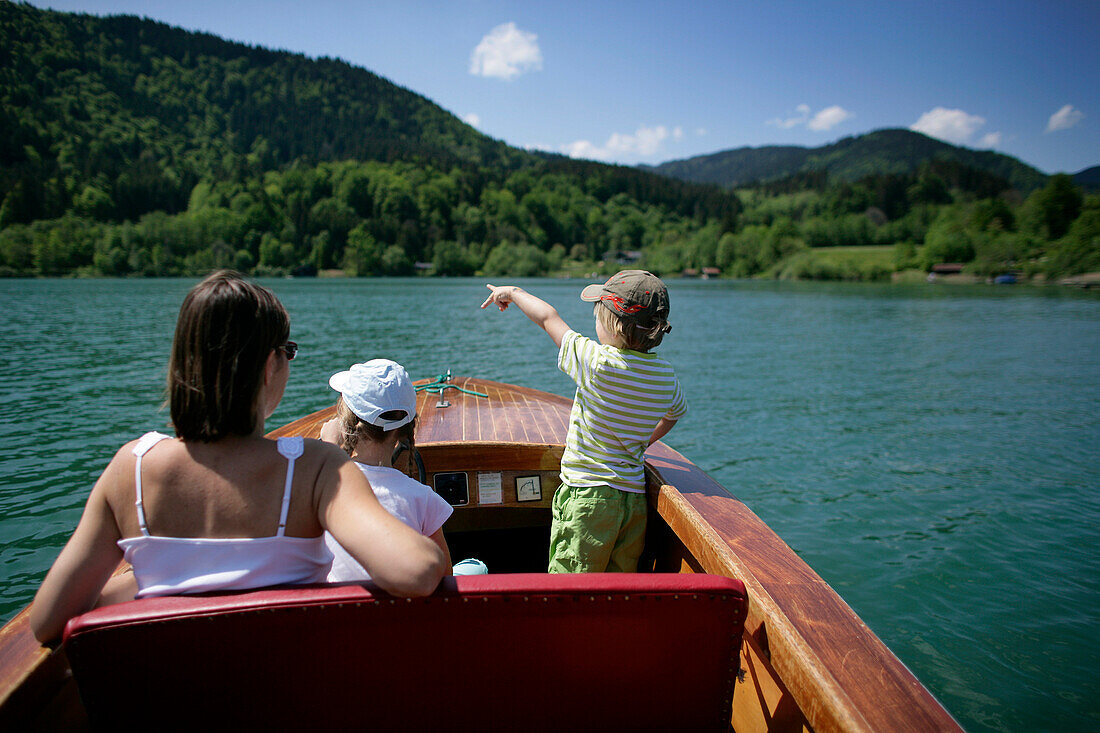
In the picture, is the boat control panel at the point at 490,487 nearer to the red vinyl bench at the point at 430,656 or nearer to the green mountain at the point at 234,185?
the red vinyl bench at the point at 430,656

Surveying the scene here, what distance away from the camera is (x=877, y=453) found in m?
8.73

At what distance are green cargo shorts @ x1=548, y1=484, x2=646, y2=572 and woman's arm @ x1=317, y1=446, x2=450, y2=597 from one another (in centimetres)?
119

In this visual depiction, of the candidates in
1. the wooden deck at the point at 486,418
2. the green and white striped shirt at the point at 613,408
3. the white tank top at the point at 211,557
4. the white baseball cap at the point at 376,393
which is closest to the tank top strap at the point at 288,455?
the white tank top at the point at 211,557

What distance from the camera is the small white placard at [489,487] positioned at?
11.3 feet

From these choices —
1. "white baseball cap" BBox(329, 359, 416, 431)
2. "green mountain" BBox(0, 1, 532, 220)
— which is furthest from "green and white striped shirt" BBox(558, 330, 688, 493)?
"green mountain" BBox(0, 1, 532, 220)

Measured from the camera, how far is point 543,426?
156 inches

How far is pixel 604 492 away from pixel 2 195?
92.6 m

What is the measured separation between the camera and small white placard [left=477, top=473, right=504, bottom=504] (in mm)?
3451

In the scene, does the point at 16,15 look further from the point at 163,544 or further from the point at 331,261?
the point at 163,544

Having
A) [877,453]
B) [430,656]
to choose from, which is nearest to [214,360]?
[430,656]

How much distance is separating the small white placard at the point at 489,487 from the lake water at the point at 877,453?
2.89 m

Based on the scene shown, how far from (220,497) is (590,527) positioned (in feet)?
4.78

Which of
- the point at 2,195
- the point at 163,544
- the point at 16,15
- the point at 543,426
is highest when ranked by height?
the point at 16,15

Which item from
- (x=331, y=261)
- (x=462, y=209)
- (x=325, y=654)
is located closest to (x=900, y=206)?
(x=462, y=209)
